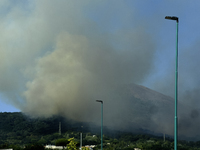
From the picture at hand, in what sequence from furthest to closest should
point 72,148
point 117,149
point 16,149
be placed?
1. point 117,149
2. point 16,149
3. point 72,148

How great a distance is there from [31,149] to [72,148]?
16.9 m

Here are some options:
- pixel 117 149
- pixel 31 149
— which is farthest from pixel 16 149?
pixel 117 149

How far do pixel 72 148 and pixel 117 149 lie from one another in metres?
52.3

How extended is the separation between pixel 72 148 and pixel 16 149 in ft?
87.2

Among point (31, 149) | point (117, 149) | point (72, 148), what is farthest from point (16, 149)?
point (117, 149)

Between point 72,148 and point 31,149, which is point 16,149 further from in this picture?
point 72,148

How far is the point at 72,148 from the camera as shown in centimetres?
15050

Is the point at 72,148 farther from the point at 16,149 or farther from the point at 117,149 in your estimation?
the point at 117,149

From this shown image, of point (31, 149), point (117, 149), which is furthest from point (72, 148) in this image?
point (117, 149)

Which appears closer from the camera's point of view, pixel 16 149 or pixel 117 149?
pixel 16 149

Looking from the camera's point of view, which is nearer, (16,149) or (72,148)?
(72,148)

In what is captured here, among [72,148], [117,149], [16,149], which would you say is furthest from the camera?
[117,149]

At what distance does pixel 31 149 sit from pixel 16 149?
10777 mm

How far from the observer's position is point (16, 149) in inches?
6348
